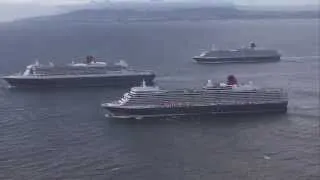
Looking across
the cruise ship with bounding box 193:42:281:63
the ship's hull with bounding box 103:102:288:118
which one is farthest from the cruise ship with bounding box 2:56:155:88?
the cruise ship with bounding box 193:42:281:63

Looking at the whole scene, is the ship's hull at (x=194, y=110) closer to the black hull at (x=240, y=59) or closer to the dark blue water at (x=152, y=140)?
the dark blue water at (x=152, y=140)

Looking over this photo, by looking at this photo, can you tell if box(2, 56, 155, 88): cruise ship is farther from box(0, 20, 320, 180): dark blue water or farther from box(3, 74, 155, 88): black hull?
box(0, 20, 320, 180): dark blue water

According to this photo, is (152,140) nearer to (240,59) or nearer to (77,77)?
(77,77)

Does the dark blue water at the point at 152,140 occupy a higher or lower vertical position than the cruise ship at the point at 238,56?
lower

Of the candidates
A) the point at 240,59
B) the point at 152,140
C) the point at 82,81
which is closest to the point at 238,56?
the point at 240,59

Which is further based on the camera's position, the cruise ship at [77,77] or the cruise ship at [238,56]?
Result: the cruise ship at [238,56]

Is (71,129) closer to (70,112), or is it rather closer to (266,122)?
(70,112)

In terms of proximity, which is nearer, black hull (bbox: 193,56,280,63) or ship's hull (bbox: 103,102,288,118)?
ship's hull (bbox: 103,102,288,118)

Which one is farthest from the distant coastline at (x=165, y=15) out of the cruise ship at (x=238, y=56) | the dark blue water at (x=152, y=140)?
the dark blue water at (x=152, y=140)
